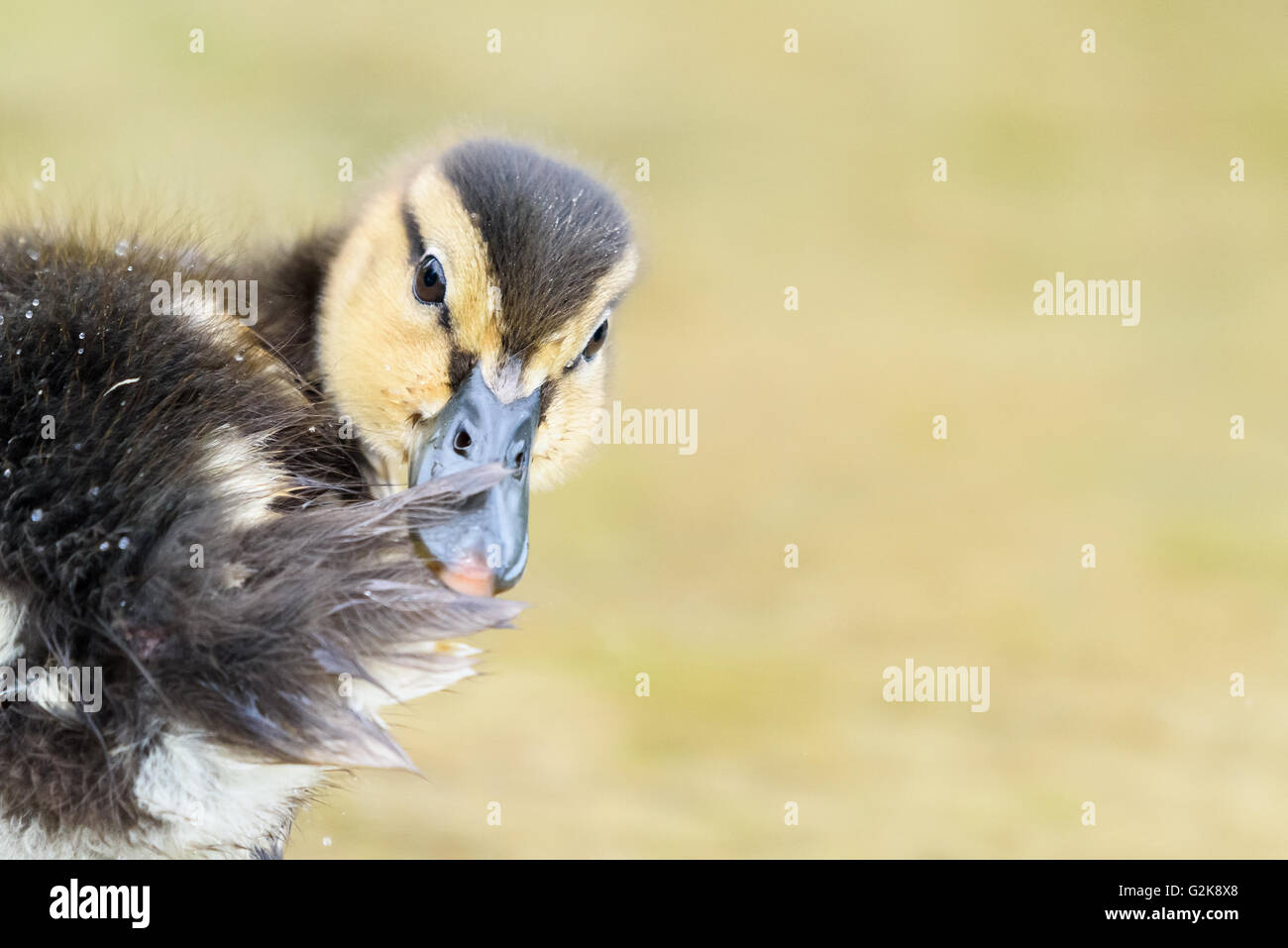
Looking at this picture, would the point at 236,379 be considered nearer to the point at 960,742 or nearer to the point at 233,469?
the point at 233,469

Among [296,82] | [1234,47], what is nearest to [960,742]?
[296,82]

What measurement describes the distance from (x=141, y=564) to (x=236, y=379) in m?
0.16

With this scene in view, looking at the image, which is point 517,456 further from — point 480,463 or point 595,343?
point 595,343

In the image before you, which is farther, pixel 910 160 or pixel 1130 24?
pixel 1130 24

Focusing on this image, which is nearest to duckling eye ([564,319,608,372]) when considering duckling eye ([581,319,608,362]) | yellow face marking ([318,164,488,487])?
duckling eye ([581,319,608,362])

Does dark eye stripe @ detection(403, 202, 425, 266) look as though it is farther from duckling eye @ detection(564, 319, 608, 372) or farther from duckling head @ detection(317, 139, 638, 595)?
Result: duckling eye @ detection(564, 319, 608, 372)

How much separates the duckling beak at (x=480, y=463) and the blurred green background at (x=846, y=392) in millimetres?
151

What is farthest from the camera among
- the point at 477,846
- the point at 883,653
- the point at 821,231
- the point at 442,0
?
the point at 442,0

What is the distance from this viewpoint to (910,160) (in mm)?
3715

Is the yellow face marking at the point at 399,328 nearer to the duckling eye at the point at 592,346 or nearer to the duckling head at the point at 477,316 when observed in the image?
the duckling head at the point at 477,316

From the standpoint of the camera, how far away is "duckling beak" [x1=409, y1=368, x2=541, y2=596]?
94 centimetres

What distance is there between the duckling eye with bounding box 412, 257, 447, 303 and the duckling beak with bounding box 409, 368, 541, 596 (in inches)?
3.8

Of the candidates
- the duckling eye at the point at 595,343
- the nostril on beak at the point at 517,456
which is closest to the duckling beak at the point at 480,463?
the nostril on beak at the point at 517,456

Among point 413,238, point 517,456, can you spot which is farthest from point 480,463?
point 413,238
